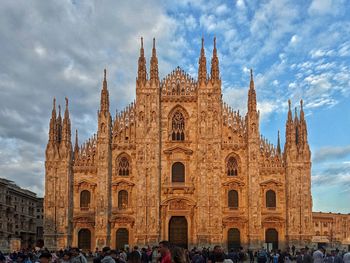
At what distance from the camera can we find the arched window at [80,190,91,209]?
51.6 metres

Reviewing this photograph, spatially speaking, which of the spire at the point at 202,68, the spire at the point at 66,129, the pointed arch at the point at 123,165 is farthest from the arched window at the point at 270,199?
the spire at the point at 66,129

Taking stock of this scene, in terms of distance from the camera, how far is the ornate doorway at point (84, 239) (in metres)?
51.2

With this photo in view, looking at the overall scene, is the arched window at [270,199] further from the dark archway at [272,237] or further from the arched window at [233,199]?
the arched window at [233,199]

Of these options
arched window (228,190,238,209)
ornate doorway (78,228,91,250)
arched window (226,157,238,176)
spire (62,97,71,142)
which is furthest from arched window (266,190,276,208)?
spire (62,97,71,142)

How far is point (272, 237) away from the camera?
50.8m

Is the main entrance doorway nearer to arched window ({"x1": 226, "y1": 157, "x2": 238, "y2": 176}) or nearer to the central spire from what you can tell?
arched window ({"x1": 226, "y1": 157, "x2": 238, "y2": 176})

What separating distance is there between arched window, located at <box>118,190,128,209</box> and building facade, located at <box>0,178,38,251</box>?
715 inches

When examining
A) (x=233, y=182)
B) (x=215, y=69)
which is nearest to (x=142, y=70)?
(x=215, y=69)

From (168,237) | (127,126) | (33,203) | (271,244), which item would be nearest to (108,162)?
(127,126)

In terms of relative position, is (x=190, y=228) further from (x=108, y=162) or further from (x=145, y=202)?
(x=108, y=162)

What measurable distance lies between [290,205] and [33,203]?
1994 inches

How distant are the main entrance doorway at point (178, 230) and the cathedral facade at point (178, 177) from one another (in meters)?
0.10

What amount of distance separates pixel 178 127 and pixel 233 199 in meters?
9.42

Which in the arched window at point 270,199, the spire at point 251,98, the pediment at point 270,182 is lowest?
the arched window at point 270,199
